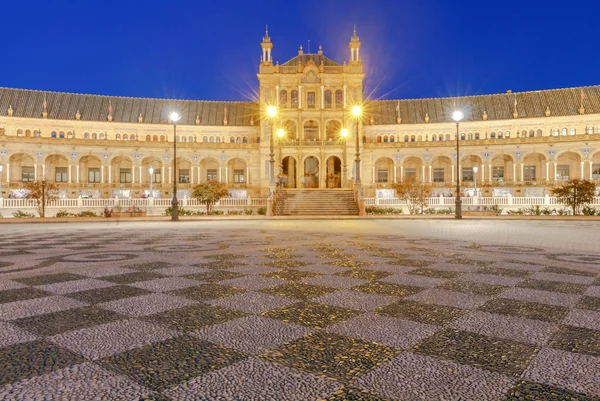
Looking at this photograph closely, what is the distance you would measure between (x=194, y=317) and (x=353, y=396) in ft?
7.24

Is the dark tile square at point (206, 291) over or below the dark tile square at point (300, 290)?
over

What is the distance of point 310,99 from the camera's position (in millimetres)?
59875

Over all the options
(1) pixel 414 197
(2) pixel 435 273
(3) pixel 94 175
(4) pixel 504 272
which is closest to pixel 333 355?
(2) pixel 435 273

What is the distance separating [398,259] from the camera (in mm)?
8531

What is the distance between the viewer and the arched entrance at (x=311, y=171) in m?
60.1

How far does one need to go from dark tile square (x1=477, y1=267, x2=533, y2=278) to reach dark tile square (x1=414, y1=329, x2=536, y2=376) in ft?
11.8

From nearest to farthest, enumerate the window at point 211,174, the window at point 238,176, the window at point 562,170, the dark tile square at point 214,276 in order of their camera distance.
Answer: the dark tile square at point 214,276 → the window at point 562,170 → the window at point 211,174 → the window at point 238,176

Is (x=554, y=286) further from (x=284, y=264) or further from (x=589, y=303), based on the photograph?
(x=284, y=264)

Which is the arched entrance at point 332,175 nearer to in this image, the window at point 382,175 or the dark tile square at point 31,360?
the window at point 382,175

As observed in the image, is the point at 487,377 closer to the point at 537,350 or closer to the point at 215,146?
the point at 537,350

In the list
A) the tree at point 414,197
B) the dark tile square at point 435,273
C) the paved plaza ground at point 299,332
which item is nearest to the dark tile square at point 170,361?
the paved plaza ground at point 299,332

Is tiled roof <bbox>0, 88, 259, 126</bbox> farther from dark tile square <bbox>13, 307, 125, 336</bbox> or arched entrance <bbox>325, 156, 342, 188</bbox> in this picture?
dark tile square <bbox>13, 307, 125, 336</bbox>

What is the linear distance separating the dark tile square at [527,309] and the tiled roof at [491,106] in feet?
216

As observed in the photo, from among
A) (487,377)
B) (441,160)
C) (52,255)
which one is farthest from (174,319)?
(441,160)
